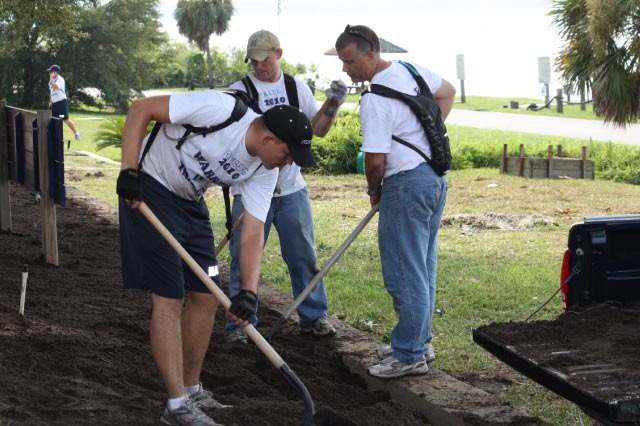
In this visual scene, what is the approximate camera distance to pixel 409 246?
5406 millimetres

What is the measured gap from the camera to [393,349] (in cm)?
556

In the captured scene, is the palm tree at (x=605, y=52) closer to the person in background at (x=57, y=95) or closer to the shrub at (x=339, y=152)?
the shrub at (x=339, y=152)

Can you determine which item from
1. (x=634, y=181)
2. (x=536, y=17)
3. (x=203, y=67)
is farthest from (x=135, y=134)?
(x=536, y=17)

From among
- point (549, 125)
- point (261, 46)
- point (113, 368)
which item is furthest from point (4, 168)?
point (549, 125)

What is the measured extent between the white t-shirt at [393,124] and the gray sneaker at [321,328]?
139 centimetres

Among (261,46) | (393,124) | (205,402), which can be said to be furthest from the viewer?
(261,46)

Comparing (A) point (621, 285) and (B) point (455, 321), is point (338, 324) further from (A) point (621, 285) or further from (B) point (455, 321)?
(A) point (621, 285)

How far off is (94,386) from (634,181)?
12.8m

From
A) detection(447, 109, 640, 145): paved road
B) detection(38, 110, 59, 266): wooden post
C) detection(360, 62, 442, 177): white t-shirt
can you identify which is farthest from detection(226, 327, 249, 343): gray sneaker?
detection(447, 109, 640, 145): paved road

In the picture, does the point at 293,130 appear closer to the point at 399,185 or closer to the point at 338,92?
the point at 399,185

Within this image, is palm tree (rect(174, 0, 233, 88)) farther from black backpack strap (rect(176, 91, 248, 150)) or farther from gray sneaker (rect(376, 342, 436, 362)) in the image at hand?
black backpack strap (rect(176, 91, 248, 150))

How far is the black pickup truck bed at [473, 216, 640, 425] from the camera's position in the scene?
4312 millimetres

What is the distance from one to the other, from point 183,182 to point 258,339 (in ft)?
2.73

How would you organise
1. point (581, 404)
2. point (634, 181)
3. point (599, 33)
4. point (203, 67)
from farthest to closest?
1. point (203, 67)
2. point (634, 181)
3. point (599, 33)
4. point (581, 404)
